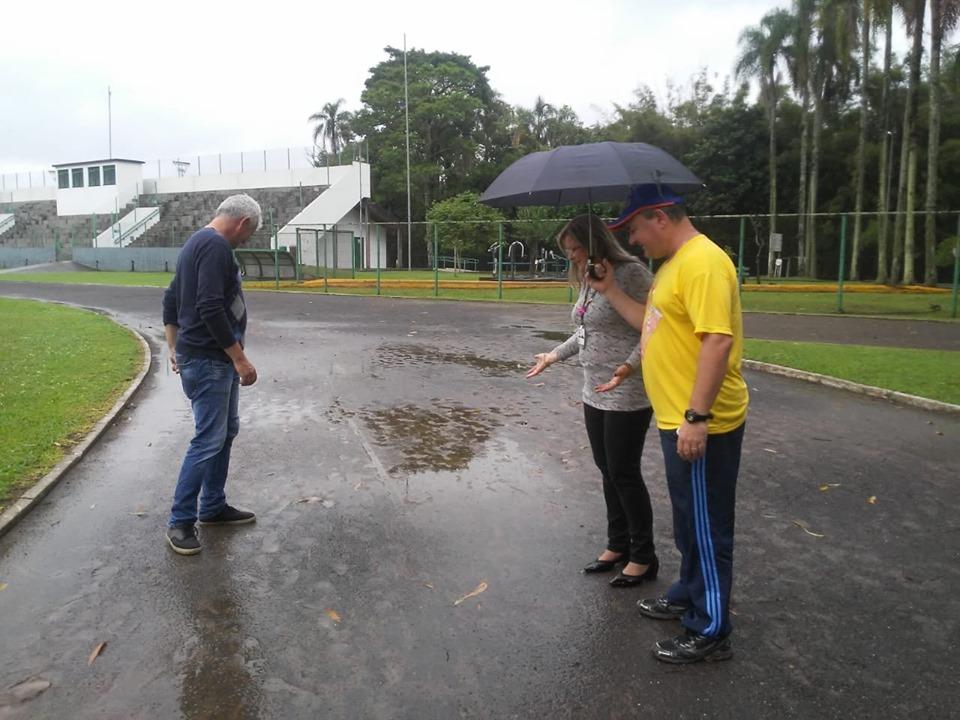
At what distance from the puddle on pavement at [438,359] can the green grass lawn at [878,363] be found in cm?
364

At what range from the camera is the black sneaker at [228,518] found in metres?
4.58

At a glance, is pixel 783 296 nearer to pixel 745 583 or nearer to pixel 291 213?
pixel 745 583

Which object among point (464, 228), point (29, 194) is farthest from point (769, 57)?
point (29, 194)

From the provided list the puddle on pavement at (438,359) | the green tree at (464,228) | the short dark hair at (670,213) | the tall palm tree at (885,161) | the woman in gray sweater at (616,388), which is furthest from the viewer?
the green tree at (464,228)

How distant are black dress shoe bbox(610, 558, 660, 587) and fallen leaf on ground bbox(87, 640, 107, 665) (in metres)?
2.33

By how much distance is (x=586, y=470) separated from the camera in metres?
5.69

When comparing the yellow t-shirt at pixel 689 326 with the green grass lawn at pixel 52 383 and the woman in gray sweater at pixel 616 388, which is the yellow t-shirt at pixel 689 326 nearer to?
the woman in gray sweater at pixel 616 388

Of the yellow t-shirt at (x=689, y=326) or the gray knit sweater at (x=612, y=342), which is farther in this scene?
the gray knit sweater at (x=612, y=342)

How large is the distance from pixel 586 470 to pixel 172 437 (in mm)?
3650

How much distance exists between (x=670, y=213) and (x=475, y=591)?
203 centimetres

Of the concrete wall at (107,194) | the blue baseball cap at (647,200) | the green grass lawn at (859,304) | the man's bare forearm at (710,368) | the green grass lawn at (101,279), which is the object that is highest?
the concrete wall at (107,194)

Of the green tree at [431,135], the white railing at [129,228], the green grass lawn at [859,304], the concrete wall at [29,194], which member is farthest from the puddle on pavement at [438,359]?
the concrete wall at [29,194]

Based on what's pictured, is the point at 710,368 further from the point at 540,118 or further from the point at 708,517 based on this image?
the point at 540,118

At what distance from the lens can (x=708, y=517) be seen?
301cm
